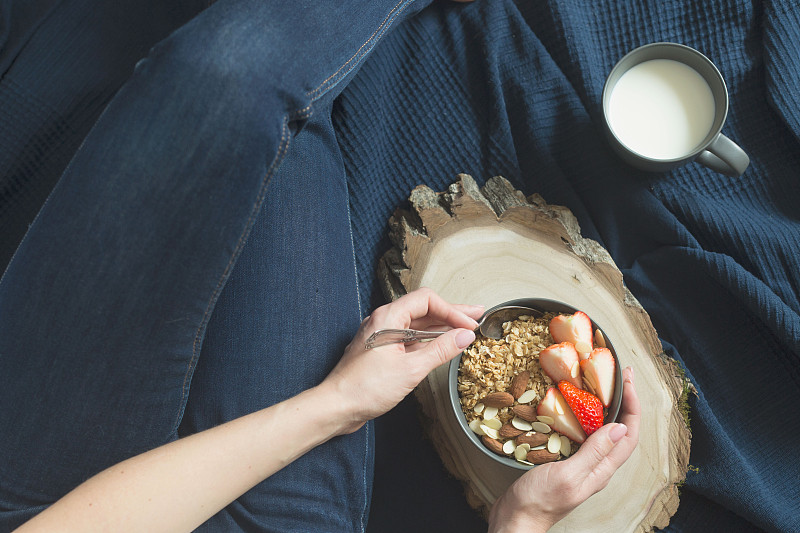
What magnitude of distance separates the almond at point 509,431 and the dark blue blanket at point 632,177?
10.2 inches

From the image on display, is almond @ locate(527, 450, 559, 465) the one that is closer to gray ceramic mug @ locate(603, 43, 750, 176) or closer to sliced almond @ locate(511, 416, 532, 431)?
sliced almond @ locate(511, 416, 532, 431)

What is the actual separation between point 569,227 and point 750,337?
0.37 meters

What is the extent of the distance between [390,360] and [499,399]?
0.54 ft

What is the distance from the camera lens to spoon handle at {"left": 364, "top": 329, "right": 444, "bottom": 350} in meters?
0.78

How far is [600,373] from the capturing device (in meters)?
0.79

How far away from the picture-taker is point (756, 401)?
0.99 metres

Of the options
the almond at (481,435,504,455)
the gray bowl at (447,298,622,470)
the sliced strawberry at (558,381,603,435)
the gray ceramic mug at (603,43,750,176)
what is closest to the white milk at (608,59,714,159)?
the gray ceramic mug at (603,43,750,176)

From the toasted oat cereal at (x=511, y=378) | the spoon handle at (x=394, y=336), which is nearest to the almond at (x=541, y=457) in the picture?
the toasted oat cereal at (x=511, y=378)

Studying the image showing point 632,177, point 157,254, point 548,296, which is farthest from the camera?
point 632,177

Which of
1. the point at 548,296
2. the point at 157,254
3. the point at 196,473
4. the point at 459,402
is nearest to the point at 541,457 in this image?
the point at 459,402

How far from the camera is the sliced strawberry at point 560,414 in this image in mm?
794

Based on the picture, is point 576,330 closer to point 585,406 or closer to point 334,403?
point 585,406

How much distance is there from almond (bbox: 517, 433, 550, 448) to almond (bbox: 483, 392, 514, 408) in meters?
0.05

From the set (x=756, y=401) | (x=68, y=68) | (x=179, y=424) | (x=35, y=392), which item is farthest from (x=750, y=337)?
(x=68, y=68)
